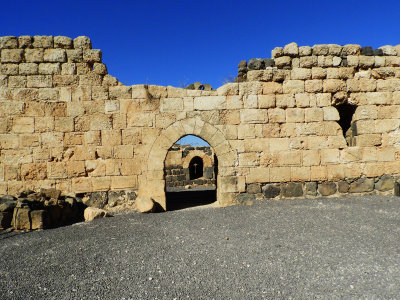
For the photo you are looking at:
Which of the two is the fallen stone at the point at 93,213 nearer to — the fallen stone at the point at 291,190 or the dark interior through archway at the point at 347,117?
the fallen stone at the point at 291,190

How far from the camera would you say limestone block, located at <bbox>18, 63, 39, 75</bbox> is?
5871 millimetres

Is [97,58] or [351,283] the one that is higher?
[97,58]

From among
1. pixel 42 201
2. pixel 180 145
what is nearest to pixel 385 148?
pixel 42 201

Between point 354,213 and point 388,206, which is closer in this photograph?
point 354,213

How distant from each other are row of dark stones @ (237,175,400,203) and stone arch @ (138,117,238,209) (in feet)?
1.44

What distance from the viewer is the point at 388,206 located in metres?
5.48

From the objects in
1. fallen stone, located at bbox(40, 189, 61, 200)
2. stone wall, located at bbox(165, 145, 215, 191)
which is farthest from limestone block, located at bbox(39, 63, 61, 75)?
stone wall, located at bbox(165, 145, 215, 191)

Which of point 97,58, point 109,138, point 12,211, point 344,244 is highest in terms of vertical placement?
point 97,58

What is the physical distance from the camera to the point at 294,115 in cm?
638

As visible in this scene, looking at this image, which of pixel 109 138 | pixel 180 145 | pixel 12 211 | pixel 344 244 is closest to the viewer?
pixel 344 244

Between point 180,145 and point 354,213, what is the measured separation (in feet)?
33.1

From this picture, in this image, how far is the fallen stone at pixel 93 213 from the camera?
5371mm

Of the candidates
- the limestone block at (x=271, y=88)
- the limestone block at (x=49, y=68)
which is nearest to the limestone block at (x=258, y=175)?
the limestone block at (x=271, y=88)

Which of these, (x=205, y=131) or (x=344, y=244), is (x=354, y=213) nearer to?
(x=344, y=244)
